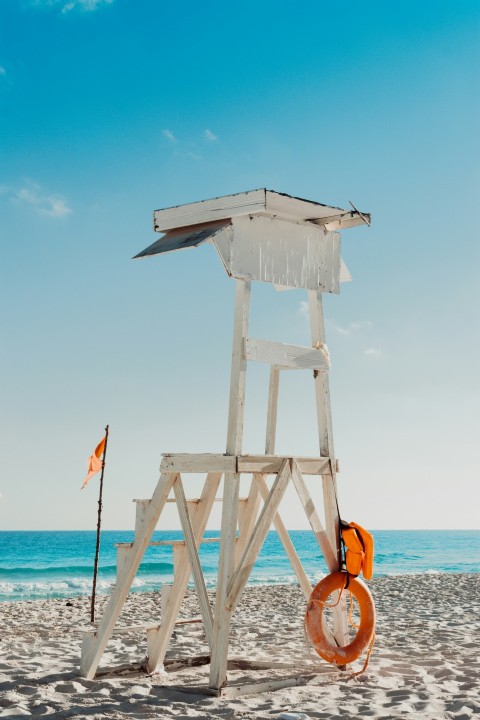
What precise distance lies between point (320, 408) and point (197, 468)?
4.07 feet

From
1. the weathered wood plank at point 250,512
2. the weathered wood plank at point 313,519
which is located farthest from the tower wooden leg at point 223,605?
the weathered wood plank at point 250,512

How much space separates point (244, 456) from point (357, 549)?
126cm

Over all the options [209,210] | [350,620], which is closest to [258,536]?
[350,620]

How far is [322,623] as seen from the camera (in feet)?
19.6

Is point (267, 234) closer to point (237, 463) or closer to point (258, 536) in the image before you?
point (237, 463)

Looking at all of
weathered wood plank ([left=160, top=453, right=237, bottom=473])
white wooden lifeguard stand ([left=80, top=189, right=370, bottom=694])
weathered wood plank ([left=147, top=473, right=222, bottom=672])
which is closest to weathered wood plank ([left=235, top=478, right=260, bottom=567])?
white wooden lifeguard stand ([left=80, top=189, right=370, bottom=694])

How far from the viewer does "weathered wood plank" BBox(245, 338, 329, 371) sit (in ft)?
19.4

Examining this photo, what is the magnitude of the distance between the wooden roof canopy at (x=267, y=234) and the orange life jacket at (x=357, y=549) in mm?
2095

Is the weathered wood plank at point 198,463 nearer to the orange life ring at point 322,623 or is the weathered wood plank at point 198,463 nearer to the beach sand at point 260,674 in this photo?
the orange life ring at point 322,623

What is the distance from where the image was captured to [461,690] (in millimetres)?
5797

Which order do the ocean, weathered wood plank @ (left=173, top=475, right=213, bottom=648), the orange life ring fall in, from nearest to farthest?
weathered wood plank @ (left=173, top=475, right=213, bottom=648)
the orange life ring
the ocean

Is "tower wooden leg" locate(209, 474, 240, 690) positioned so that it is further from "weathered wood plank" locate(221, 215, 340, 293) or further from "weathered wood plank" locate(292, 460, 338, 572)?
"weathered wood plank" locate(221, 215, 340, 293)

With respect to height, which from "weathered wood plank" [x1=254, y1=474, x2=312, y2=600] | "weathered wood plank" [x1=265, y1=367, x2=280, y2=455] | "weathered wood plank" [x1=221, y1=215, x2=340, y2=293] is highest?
"weathered wood plank" [x1=221, y1=215, x2=340, y2=293]

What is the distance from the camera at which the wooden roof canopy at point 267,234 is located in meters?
6.04
